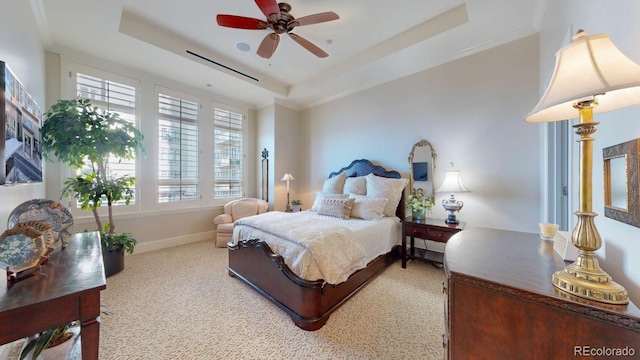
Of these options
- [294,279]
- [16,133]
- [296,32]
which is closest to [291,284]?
[294,279]

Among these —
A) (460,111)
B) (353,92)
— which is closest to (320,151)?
(353,92)

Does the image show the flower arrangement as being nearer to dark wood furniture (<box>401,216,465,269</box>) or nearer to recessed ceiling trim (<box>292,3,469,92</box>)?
dark wood furniture (<box>401,216,465,269</box>)

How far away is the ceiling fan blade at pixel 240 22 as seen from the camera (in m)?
2.06

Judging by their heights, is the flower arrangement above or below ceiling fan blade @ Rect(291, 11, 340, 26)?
below

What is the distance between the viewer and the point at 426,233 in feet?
9.23

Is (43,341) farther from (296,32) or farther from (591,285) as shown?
(296,32)

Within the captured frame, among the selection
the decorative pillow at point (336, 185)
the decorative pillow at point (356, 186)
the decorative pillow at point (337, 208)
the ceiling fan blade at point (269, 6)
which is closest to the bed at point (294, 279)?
the decorative pillow at point (337, 208)

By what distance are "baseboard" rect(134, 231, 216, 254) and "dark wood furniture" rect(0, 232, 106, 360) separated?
2972 millimetres

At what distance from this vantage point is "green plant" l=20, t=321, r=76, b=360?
3.66 feet

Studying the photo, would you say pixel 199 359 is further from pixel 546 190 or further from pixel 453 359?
pixel 546 190

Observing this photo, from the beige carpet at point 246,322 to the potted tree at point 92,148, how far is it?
484mm

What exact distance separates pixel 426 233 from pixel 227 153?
4099 mm

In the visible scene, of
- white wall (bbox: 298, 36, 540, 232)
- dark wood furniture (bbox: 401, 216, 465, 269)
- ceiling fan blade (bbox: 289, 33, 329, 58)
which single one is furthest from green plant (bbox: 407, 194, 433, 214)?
ceiling fan blade (bbox: 289, 33, 329, 58)

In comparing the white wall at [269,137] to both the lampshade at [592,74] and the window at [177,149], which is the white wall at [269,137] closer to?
the window at [177,149]
